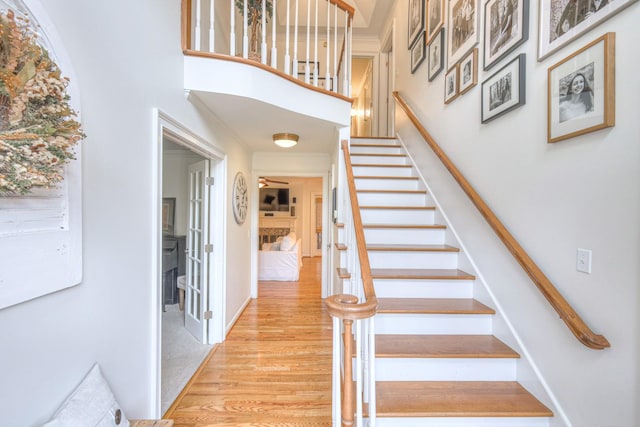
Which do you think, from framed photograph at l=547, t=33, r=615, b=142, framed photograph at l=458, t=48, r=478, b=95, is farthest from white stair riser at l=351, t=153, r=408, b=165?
framed photograph at l=547, t=33, r=615, b=142

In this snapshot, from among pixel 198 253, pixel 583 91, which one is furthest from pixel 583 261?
pixel 198 253

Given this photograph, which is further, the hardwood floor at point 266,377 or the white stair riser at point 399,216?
the white stair riser at point 399,216

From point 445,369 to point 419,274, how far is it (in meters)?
0.70

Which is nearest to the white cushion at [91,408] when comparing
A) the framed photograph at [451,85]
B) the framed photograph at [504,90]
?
the framed photograph at [504,90]

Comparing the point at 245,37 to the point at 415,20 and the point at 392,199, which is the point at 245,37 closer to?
the point at 392,199

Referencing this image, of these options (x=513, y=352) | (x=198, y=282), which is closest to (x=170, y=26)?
(x=198, y=282)

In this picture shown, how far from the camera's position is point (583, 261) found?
4.26 ft

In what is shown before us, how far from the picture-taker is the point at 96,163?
1234 millimetres

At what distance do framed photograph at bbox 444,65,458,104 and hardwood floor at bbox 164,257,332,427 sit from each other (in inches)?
106

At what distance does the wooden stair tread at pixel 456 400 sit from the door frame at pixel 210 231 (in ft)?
4.39

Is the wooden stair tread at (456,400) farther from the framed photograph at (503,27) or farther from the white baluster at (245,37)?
the white baluster at (245,37)

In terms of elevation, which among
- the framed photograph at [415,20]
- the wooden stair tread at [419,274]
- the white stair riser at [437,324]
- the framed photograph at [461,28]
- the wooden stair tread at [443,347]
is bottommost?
the wooden stair tread at [443,347]

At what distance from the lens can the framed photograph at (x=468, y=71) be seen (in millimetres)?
2238

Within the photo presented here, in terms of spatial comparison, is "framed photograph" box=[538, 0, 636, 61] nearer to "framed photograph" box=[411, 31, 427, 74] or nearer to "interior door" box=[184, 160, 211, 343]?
"framed photograph" box=[411, 31, 427, 74]
